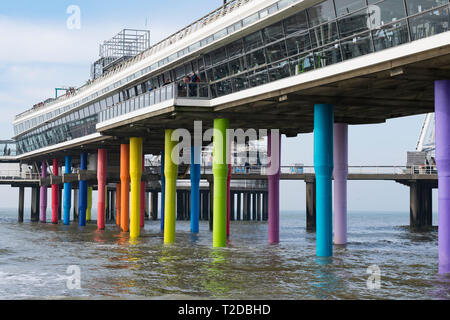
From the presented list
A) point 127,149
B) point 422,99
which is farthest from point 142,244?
point 422,99

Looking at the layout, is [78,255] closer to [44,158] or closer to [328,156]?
[328,156]

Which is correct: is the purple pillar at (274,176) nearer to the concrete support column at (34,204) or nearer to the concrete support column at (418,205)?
the concrete support column at (418,205)

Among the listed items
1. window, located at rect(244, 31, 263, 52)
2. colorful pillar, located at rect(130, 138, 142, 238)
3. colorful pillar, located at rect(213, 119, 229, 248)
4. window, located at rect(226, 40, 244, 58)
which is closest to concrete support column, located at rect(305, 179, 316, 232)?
colorful pillar, located at rect(130, 138, 142, 238)

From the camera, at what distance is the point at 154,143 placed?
52.3 metres

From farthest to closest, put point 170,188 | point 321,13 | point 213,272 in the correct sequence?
point 170,188 → point 321,13 → point 213,272

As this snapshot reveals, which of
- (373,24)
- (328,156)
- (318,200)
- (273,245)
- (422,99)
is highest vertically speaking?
(373,24)

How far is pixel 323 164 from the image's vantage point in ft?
95.8

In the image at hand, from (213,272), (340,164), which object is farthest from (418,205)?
(213,272)

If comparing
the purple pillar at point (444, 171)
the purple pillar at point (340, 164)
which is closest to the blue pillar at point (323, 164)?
the purple pillar at point (444, 171)

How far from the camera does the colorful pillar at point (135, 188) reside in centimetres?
4503

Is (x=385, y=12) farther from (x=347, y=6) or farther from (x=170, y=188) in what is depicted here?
(x=170, y=188)

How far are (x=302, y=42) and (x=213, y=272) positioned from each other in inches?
382

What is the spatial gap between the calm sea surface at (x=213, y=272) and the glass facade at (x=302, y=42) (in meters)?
7.75
